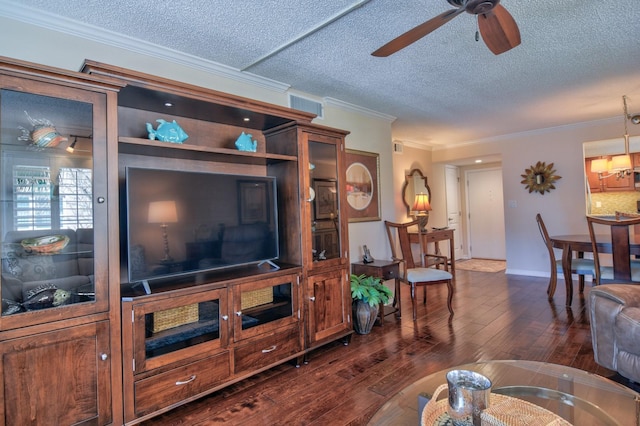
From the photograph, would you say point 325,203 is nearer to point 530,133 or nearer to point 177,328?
point 177,328

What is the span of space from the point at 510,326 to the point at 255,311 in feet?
→ 8.19

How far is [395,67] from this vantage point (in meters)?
2.88

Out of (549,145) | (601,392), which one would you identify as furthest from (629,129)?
Result: (601,392)

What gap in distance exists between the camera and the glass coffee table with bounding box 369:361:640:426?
50.4 inches

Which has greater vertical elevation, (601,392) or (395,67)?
(395,67)

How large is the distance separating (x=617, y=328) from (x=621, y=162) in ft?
9.94

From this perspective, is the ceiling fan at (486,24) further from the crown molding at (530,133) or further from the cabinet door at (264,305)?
the crown molding at (530,133)

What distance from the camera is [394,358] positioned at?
2.58 meters

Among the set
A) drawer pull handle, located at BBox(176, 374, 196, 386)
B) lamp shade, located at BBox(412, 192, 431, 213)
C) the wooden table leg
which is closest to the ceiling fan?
drawer pull handle, located at BBox(176, 374, 196, 386)

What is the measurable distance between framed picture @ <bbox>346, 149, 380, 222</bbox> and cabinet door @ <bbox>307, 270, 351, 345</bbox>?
1137 mm

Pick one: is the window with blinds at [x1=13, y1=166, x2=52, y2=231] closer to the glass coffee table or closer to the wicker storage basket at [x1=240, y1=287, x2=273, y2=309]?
the wicker storage basket at [x1=240, y1=287, x2=273, y2=309]

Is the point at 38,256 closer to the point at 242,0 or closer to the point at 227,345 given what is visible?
the point at 227,345

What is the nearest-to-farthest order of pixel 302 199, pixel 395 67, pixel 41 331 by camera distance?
1. pixel 41 331
2. pixel 302 199
3. pixel 395 67

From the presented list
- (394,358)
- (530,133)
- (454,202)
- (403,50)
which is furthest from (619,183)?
(394,358)
